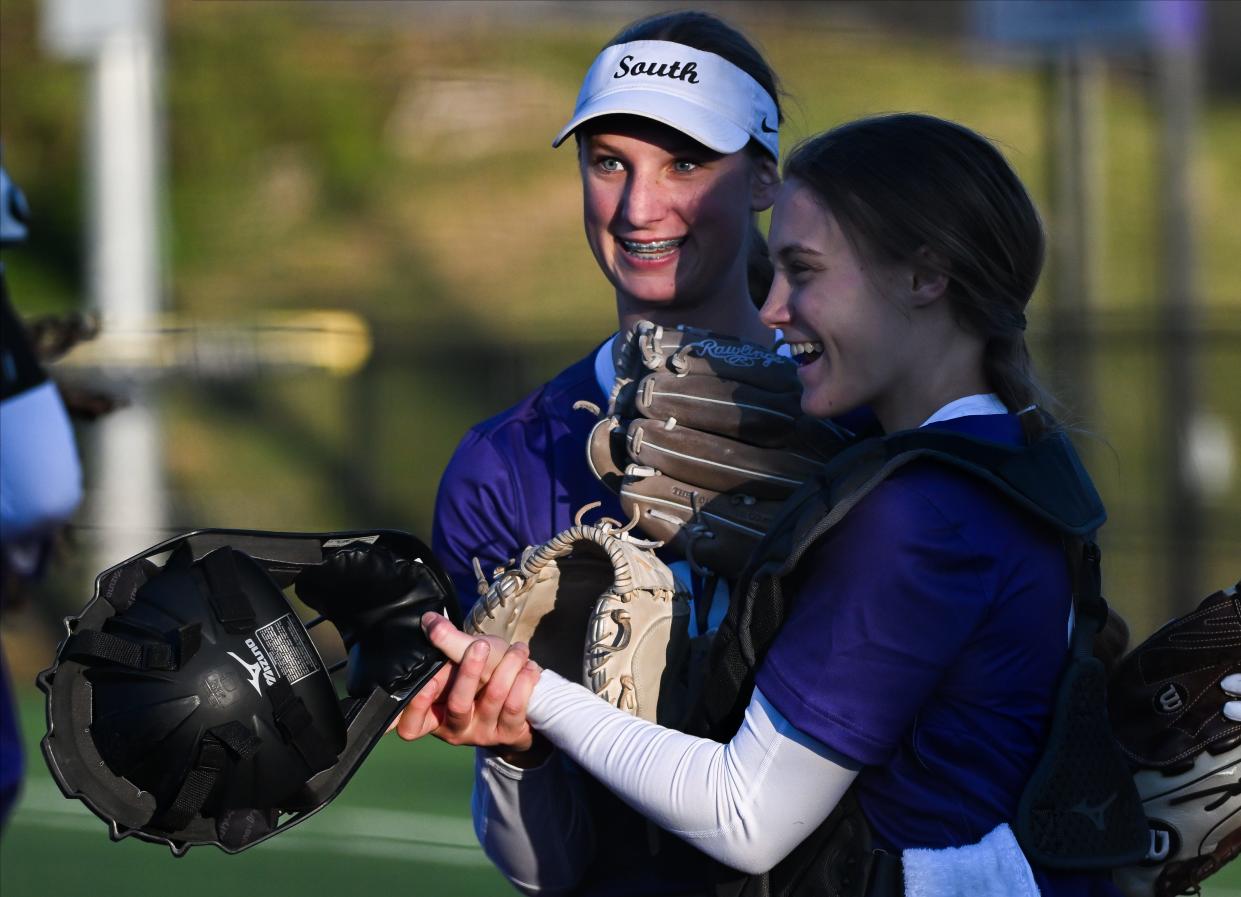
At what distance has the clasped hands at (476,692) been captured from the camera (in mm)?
2316

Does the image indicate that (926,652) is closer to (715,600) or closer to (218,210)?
(715,600)

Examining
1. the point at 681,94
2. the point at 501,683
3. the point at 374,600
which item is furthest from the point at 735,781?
the point at 681,94

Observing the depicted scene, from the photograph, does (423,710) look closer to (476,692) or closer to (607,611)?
(476,692)

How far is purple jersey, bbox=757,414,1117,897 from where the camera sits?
203 cm

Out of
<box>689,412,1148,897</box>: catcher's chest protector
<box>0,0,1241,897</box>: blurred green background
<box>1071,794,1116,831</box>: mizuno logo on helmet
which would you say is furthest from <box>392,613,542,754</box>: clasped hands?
<box>0,0,1241,897</box>: blurred green background

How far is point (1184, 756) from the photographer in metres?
2.41

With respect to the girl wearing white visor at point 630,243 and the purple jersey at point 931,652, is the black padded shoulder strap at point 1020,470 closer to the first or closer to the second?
the purple jersey at point 931,652

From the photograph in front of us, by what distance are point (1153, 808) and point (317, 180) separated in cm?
2006

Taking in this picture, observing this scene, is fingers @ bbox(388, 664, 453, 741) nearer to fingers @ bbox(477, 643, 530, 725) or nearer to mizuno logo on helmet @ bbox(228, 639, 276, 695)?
fingers @ bbox(477, 643, 530, 725)

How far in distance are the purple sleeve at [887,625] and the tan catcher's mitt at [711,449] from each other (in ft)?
1.30

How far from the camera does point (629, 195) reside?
2.73 metres

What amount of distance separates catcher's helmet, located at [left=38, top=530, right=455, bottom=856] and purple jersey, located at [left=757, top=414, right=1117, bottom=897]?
0.60m

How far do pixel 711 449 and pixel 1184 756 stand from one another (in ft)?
2.57

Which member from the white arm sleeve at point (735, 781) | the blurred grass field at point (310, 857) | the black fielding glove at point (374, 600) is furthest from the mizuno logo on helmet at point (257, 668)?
the blurred grass field at point (310, 857)
